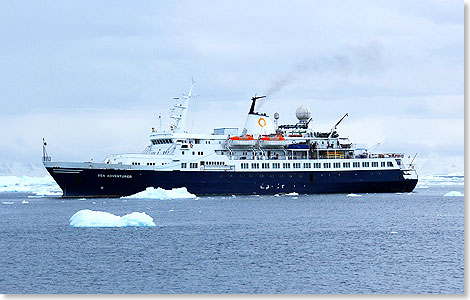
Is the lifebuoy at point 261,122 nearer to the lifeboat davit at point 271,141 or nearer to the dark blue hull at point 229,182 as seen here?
the lifeboat davit at point 271,141

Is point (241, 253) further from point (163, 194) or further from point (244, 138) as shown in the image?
point (244, 138)

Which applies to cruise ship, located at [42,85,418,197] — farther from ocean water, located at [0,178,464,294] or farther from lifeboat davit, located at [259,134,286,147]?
ocean water, located at [0,178,464,294]

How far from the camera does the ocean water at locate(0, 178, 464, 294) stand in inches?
926

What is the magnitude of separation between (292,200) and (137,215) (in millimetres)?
22917

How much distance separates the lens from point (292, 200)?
2315 inches

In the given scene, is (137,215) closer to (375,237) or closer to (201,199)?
(375,237)

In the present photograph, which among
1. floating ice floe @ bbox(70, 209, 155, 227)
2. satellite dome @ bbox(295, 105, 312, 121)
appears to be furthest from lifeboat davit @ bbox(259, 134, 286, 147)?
floating ice floe @ bbox(70, 209, 155, 227)

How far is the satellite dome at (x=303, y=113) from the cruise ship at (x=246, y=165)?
0.09 metres

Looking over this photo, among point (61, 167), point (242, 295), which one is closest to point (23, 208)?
point (61, 167)

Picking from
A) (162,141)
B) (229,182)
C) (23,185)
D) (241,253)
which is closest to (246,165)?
(229,182)

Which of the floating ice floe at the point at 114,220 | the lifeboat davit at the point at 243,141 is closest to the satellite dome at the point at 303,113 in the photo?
the lifeboat davit at the point at 243,141

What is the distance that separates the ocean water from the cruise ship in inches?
405

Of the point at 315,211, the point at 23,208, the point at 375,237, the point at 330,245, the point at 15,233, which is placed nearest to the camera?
the point at 330,245

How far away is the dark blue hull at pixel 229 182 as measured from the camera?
59656 mm
